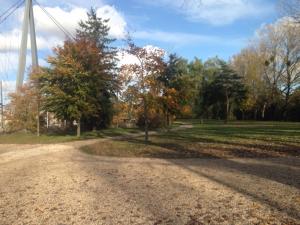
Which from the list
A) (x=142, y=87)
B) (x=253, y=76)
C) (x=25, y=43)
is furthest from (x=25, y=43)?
(x=253, y=76)

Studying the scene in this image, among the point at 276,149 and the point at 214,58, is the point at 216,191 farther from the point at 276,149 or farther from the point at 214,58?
the point at 214,58

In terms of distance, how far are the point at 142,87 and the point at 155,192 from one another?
12941mm

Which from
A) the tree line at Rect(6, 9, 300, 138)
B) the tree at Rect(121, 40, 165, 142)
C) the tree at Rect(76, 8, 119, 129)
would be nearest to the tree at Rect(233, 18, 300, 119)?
the tree line at Rect(6, 9, 300, 138)

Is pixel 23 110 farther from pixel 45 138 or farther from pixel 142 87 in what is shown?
pixel 142 87

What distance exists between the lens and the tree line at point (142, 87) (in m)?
21.9

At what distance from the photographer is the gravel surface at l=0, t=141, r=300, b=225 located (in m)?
6.06

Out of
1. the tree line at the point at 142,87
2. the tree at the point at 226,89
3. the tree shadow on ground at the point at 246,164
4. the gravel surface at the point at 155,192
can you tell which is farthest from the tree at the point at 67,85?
the tree at the point at 226,89

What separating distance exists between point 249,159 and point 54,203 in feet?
24.7

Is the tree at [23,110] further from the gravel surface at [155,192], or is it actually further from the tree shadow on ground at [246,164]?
the gravel surface at [155,192]

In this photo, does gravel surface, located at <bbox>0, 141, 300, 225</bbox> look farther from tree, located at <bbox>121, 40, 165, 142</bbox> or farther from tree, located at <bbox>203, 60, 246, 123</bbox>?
tree, located at <bbox>203, 60, 246, 123</bbox>

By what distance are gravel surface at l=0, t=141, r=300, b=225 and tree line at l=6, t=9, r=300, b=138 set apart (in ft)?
31.5

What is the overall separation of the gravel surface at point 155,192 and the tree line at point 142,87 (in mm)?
9590

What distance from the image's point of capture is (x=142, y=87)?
20375 millimetres

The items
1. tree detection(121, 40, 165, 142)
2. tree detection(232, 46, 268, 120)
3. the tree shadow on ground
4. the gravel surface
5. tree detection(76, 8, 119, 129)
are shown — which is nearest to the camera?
the gravel surface
